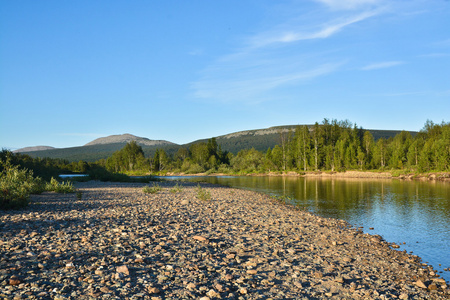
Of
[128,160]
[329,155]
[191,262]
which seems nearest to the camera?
[191,262]

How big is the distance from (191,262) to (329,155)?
9941 centimetres

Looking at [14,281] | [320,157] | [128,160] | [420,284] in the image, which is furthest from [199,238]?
[128,160]

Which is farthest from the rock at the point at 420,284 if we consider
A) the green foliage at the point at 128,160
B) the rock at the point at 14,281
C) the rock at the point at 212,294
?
the green foliage at the point at 128,160

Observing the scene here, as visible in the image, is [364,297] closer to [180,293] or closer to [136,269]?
[180,293]

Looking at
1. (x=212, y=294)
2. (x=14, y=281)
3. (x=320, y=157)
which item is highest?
(x=320, y=157)

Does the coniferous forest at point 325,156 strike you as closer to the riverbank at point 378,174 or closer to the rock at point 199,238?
the riverbank at point 378,174

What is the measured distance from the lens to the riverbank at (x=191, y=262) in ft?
20.1

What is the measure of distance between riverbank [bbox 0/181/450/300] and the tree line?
76306mm

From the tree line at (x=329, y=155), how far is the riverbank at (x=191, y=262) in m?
76.3

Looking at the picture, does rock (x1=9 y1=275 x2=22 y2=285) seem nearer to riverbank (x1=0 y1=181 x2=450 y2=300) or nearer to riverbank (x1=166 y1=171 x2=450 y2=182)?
riverbank (x1=0 y1=181 x2=450 y2=300)

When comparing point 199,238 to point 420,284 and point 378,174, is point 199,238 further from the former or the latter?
point 378,174

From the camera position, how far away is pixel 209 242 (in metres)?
10.1

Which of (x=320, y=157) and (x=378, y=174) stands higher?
(x=320, y=157)

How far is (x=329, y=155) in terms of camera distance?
10025 cm
